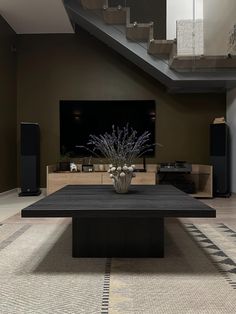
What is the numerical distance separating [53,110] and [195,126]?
2616mm

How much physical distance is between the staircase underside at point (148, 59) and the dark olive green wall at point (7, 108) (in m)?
1.20

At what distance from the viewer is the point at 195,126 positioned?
6492 millimetres

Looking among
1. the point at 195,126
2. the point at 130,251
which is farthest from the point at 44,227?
the point at 195,126

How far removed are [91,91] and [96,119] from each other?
0.58 meters

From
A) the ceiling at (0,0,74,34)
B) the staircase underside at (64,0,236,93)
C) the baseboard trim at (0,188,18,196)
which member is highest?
the ceiling at (0,0,74,34)

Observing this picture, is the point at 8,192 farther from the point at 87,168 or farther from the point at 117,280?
the point at 117,280

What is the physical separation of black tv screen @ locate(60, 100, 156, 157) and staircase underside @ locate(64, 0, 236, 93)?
80 cm

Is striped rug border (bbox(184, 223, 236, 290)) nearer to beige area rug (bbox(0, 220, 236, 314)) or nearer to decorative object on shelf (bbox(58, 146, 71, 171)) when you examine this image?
beige area rug (bbox(0, 220, 236, 314))

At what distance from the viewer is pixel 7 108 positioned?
6027 millimetres

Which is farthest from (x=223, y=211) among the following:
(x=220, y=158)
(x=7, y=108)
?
(x=7, y=108)

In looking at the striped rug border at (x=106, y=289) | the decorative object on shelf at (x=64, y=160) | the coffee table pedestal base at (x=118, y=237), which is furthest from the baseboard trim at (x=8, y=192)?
the striped rug border at (x=106, y=289)

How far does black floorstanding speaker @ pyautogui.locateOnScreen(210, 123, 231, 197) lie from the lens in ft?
18.7

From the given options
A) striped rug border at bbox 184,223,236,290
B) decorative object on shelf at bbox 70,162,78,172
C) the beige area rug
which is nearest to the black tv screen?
decorative object on shelf at bbox 70,162,78,172

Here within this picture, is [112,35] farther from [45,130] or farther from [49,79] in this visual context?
[45,130]
